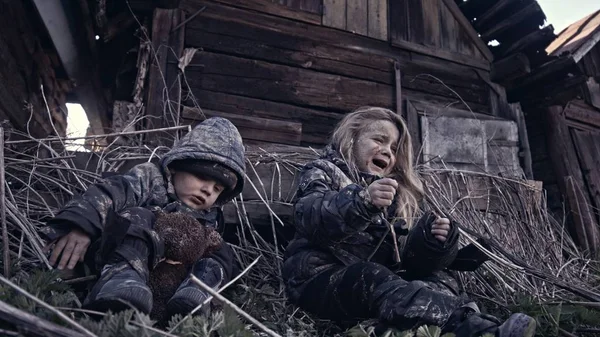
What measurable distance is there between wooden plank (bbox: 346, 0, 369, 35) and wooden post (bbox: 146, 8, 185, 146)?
190cm

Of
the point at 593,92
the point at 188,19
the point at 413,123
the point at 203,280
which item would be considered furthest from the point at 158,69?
the point at 593,92

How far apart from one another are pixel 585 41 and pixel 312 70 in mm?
3669

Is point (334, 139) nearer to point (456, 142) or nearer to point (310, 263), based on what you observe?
point (310, 263)

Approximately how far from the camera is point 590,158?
7.45 metres

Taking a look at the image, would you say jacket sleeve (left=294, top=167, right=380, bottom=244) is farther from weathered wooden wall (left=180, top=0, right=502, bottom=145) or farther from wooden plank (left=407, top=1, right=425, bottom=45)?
wooden plank (left=407, top=1, right=425, bottom=45)

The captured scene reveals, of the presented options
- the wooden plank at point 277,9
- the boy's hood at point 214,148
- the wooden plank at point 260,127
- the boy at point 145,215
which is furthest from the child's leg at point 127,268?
the wooden plank at point 277,9

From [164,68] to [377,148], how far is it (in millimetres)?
2949

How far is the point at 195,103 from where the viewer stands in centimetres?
506

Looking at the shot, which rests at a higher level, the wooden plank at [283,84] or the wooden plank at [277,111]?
the wooden plank at [283,84]

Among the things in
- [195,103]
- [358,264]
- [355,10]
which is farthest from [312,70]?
[358,264]

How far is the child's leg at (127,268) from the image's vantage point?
1807mm

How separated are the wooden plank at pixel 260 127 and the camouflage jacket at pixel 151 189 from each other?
2436 mm

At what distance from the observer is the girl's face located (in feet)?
9.78

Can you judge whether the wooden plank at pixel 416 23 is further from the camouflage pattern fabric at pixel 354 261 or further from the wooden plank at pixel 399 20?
the camouflage pattern fabric at pixel 354 261
